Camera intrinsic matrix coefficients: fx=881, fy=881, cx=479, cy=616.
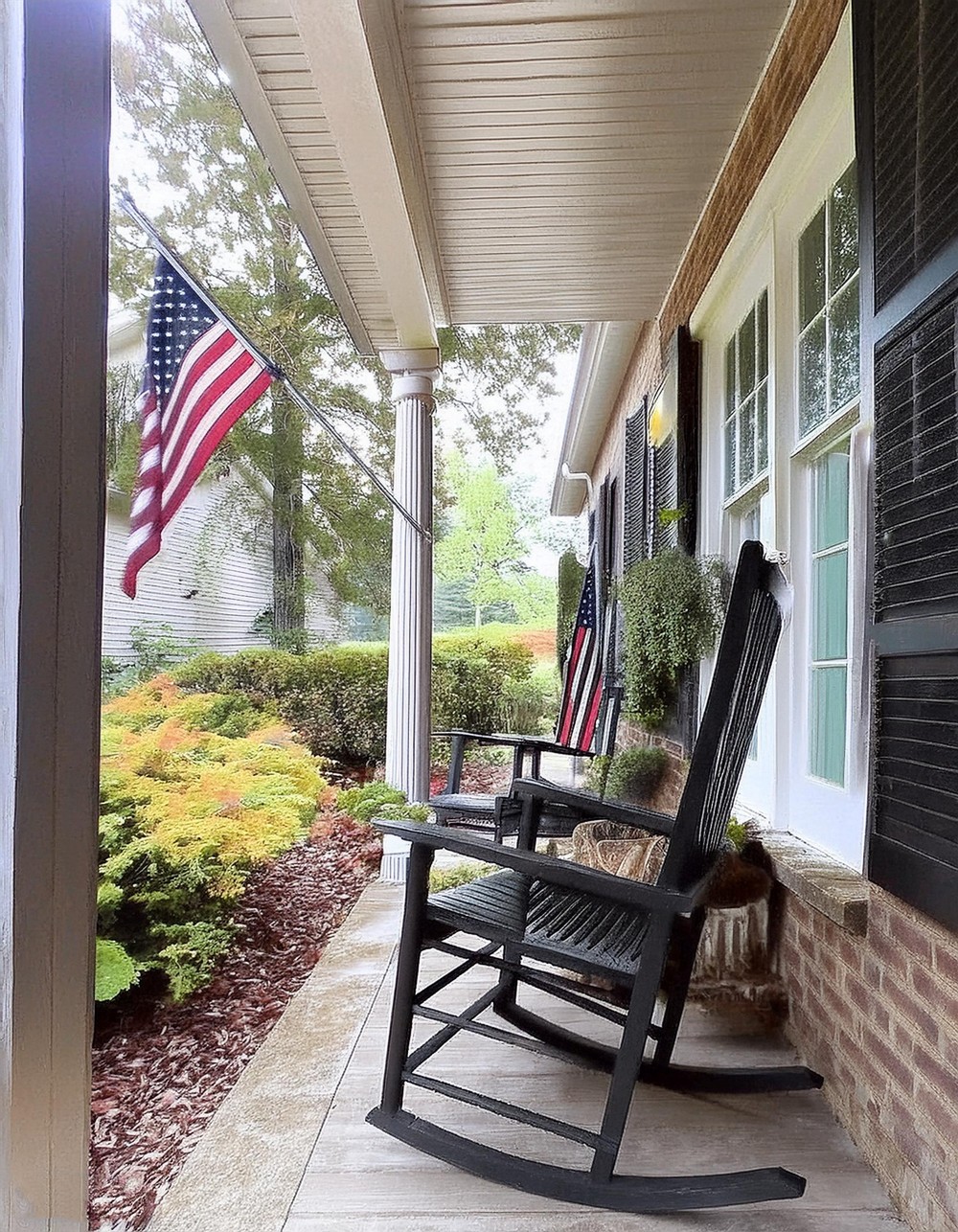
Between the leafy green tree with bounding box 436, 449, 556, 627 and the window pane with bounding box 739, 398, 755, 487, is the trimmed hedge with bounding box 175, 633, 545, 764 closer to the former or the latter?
the window pane with bounding box 739, 398, 755, 487

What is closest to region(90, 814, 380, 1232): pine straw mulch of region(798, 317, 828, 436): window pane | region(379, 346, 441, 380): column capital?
Answer: region(798, 317, 828, 436): window pane

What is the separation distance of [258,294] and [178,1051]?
28.7 ft

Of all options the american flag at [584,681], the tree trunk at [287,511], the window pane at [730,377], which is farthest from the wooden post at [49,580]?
the tree trunk at [287,511]

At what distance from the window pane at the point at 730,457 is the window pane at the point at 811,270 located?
754 mm

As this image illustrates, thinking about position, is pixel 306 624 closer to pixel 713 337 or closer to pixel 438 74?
pixel 713 337

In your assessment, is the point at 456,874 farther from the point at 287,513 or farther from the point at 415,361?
the point at 287,513

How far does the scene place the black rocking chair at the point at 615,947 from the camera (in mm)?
1536

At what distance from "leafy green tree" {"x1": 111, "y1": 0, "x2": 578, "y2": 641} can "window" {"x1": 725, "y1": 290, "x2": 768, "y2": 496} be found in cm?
566

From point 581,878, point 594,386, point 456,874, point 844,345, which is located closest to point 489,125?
point 844,345

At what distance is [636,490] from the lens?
16.1ft

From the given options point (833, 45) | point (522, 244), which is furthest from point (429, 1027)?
point (522, 244)

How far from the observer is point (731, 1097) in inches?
75.3

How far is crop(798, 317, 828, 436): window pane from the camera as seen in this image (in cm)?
228

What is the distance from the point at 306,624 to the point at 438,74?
6339 mm
